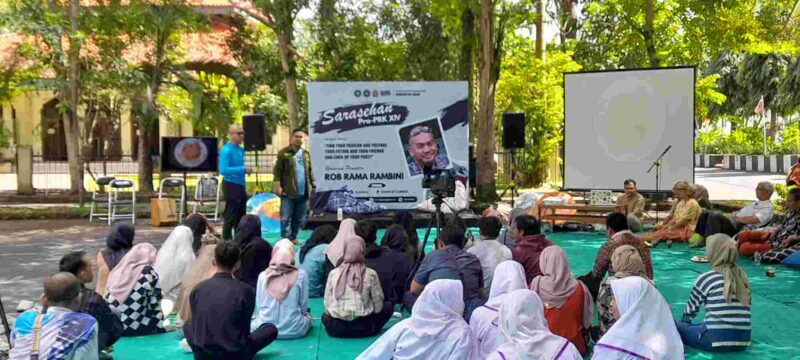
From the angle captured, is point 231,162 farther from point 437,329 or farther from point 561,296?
point 437,329

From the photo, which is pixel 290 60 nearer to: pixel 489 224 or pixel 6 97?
pixel 6 97

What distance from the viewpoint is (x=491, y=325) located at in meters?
4.40

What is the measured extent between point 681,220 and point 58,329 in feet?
27.1

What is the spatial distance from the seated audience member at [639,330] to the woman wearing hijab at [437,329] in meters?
0.70

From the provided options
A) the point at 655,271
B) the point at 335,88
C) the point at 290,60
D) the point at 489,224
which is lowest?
the point at 655,271

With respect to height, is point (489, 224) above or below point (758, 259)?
above

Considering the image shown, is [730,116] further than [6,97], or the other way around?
[730,116]

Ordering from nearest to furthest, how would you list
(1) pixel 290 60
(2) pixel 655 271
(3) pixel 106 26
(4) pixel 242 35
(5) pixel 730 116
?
(2) pixel 655 271 < (3) pixel 106 26 < (1) pixel 290 60 < (4) pixel 242 35 < (5) pixel 730 116

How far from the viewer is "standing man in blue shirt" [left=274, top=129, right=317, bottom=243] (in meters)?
10.0

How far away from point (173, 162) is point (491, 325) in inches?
364

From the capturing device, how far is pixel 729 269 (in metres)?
5.11

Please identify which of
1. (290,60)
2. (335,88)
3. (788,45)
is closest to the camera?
(335,88)

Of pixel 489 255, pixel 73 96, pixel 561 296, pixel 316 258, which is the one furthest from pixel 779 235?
pixel 73 96

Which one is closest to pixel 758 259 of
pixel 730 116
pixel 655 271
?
pixel 655 271
